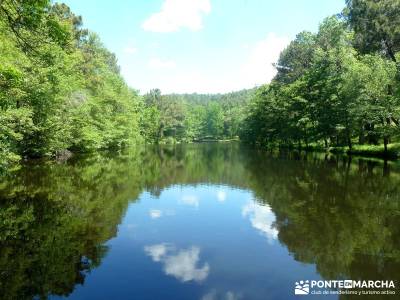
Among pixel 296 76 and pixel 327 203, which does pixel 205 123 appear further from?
pixel 327 203

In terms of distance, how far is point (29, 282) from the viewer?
8852mm

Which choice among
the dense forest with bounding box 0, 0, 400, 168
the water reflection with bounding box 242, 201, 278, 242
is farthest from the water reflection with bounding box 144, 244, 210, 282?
the dense forest with bounding box 0, 0, 400, 168

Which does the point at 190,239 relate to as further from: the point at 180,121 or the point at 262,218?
the point at 180,121

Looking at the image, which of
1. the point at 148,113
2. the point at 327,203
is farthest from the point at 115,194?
the point at 148,113

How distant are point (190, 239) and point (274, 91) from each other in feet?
229

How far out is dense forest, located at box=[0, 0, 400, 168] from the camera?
25609mm

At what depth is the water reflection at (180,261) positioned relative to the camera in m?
9.87

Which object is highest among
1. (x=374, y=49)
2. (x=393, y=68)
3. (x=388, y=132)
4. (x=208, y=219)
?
(x=374, y=49)

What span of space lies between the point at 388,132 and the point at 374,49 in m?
18.8

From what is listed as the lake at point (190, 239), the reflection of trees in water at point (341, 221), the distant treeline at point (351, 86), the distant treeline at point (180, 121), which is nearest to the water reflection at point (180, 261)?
the lake at point (190, 239)

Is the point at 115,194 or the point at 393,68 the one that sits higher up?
the point at 393,68

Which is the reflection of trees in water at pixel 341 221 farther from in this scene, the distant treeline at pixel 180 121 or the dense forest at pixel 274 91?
the distant treeline at pixel 180 121

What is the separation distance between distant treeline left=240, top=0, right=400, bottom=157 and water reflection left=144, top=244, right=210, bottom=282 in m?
31.3

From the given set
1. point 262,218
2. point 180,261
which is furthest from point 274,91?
point 180,261
